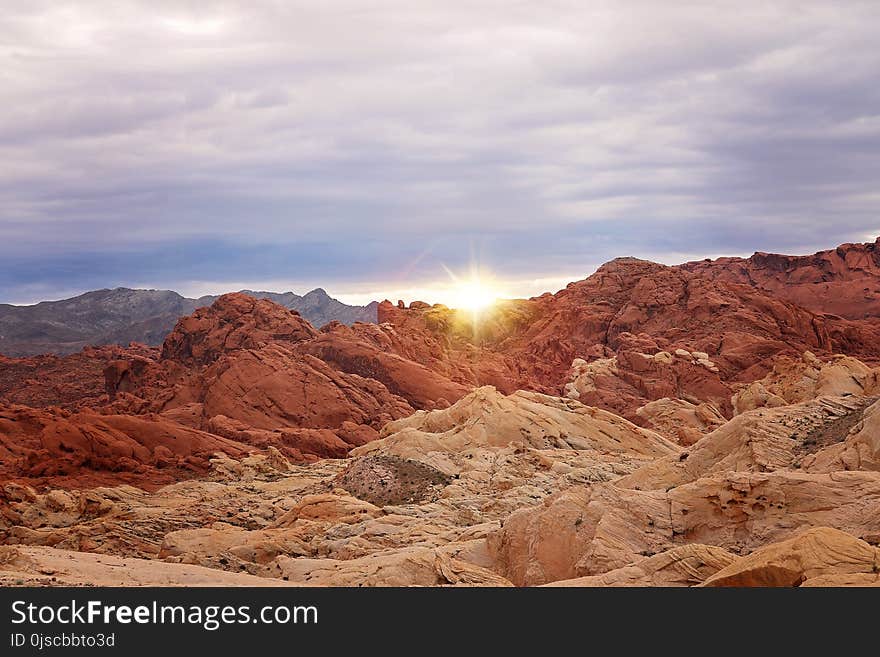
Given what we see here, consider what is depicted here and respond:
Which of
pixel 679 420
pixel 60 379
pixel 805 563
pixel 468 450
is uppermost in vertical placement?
pixel 60 379

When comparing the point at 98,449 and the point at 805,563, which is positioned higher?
the point at 98,449

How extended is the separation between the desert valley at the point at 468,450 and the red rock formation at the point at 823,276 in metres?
19.5

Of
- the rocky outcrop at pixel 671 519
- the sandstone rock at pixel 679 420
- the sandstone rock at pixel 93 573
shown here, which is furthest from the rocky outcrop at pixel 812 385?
the sandstone rock at pixel 93 573

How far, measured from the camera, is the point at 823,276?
130875 millimetres

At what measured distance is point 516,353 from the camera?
9406 centimetres

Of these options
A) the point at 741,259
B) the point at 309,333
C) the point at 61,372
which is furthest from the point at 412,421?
the point at 741,259

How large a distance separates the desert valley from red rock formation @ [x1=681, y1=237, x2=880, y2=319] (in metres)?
19.5

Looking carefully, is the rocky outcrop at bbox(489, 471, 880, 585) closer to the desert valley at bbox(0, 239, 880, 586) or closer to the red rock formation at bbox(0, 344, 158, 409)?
the desert valley at bbox(0, 239, 880, 586)

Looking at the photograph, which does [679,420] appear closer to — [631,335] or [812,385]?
[812,385]

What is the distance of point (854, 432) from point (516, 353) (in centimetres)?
7162

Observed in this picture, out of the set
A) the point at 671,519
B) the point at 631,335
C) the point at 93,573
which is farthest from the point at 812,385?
the point at 93,573

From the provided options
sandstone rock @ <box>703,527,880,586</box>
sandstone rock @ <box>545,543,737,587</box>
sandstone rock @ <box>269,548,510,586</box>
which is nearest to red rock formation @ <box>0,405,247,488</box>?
sandstone rock @ <box>269,548,510,586</box>

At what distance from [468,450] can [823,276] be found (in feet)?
363

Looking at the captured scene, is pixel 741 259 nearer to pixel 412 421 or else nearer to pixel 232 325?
pixel 232 325
